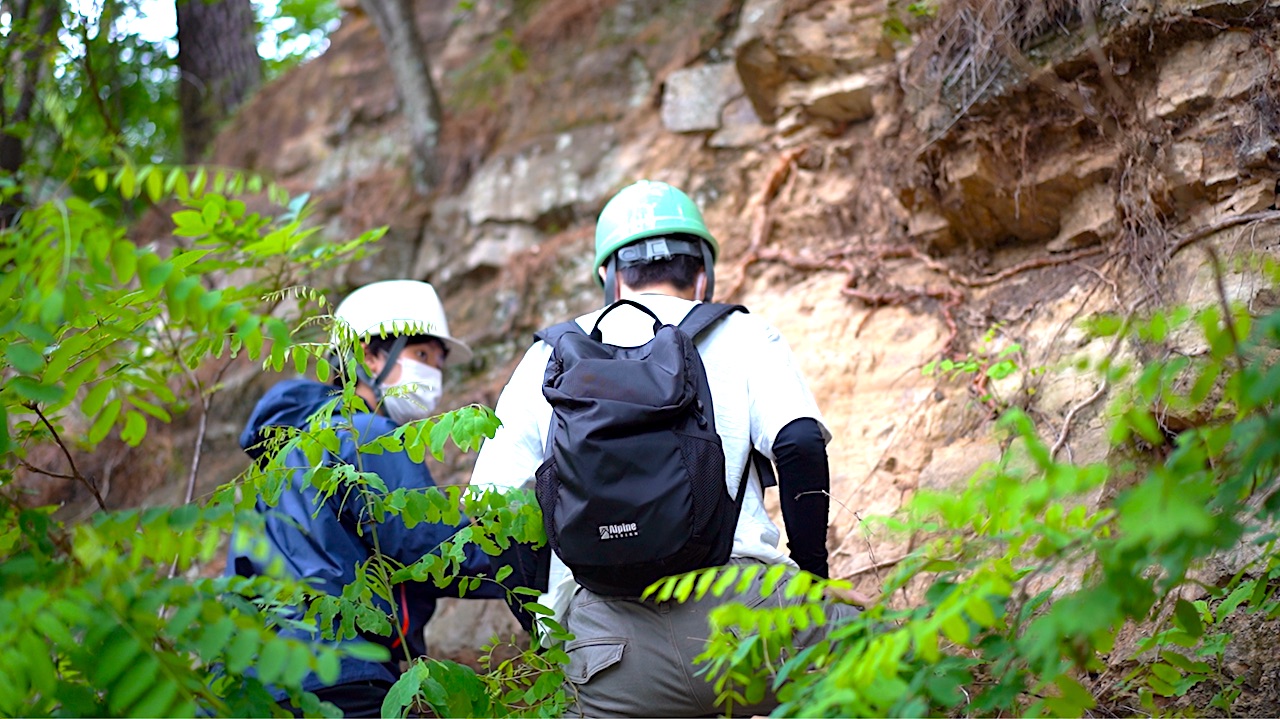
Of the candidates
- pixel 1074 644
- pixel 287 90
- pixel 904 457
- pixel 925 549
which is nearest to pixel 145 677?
pixel 925 549

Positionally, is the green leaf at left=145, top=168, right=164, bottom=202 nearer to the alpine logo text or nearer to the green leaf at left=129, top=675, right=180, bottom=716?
the green leaf at left=129, top=675, right=180, bottom=716

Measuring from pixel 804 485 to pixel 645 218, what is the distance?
3.70 ft

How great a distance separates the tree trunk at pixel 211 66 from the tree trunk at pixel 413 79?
8.98ft

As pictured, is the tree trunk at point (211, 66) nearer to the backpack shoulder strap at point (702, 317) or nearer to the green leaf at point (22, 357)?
the backpack shoulder strap at point (702, 317)

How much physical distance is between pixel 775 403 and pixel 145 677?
182cm

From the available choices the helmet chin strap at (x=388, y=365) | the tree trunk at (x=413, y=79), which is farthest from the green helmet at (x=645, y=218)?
the tree trunk at (x=413, y=79)

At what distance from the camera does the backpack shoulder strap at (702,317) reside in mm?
3062

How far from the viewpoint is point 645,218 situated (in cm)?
354

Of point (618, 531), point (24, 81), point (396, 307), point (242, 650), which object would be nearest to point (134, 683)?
point (242, 650)

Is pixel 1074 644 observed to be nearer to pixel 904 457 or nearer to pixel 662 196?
pixel 662 196

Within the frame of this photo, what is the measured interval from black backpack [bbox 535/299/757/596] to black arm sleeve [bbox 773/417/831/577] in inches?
8.1

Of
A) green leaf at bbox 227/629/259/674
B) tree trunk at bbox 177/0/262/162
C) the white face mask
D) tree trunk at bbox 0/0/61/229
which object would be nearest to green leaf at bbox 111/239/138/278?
green leaf at bbox 227/629/259/674

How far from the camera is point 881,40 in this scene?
586cm

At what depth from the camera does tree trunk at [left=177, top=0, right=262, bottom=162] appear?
31.3 feet
